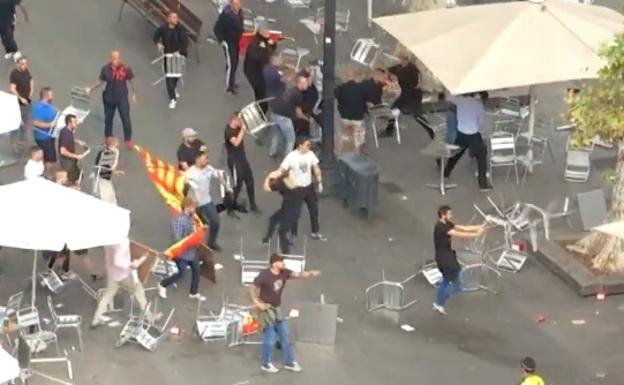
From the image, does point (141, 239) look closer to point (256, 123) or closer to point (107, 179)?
point (107, 179)

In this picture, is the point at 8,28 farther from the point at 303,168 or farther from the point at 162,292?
the point at 162,292

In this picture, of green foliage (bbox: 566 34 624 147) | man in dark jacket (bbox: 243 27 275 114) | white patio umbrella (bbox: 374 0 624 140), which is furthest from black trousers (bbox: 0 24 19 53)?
green foliage (bbox: 566 34 624 147)

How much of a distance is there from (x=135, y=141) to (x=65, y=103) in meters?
1.69

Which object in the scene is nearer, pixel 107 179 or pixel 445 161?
pixel 107 179

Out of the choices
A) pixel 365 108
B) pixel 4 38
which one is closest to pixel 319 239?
pixel 365 108

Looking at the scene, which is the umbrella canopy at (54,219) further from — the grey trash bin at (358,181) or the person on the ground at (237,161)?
the grey trash bin at (358,181)

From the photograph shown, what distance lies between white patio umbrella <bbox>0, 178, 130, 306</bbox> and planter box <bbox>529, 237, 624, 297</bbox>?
5960 millimetres

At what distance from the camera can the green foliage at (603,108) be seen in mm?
17094

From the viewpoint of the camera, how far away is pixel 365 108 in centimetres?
2125

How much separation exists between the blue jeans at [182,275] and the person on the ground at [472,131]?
511cm

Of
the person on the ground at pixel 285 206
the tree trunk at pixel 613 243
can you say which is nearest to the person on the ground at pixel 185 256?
the person on the ground at pixel 285 206

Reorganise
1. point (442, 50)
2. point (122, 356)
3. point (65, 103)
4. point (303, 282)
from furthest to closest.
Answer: point (65, 103) → point (442, 50) → point (303, 282) → point (122, 356)

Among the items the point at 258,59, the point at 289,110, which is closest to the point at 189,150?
the point at 289,110

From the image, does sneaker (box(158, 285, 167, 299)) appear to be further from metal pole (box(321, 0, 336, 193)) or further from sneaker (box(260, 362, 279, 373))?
metal pole (box(321, 0, 336, 193))
